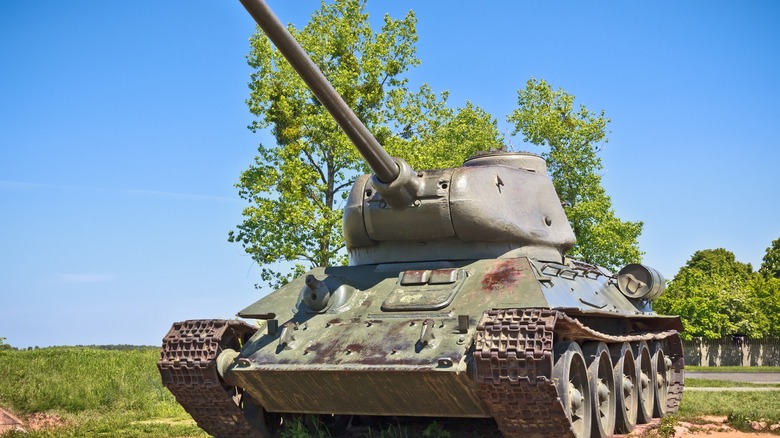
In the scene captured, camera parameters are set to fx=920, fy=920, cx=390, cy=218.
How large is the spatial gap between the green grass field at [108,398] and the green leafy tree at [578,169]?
1113cm

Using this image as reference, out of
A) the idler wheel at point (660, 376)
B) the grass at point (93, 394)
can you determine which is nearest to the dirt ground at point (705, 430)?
the idler wheel at point (660, 376)

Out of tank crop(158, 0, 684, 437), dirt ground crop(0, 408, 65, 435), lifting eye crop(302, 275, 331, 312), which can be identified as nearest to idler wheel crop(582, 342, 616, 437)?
tank crop(158, 0, 684, 437)

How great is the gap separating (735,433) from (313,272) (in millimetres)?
6156

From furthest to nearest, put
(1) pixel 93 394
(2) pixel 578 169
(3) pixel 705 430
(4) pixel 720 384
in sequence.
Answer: (2) pixel 578 169
(4) pixel 720 384
(1) pixel 93 394
(3) pixel 705 430

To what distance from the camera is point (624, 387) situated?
12.4m

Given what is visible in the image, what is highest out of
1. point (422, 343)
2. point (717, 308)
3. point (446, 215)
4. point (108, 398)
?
point (717, 308)

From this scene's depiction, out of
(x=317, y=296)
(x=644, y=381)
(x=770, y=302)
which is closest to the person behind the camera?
(x=317, y=296)

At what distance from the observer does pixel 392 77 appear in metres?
25.5

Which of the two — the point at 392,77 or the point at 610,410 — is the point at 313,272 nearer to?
the point at 610,410

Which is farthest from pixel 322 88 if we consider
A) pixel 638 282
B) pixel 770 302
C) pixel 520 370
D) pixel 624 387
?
pixel 770 302

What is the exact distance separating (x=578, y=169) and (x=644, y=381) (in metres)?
19.9

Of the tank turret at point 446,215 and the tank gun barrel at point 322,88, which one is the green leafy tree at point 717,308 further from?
the tank gun barrel at point 322,88

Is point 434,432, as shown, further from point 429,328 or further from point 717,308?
point 717,308

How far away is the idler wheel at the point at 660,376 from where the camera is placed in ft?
47.2
